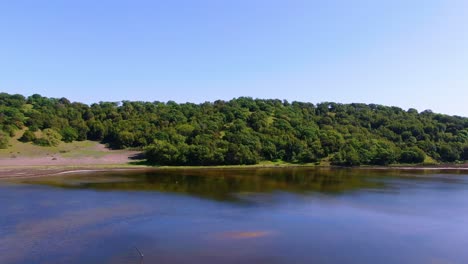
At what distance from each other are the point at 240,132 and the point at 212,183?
39.9m

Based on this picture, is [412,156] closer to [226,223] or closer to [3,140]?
[226,223]

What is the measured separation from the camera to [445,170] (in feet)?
284

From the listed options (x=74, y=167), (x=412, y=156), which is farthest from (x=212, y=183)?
(x=412, y=156)

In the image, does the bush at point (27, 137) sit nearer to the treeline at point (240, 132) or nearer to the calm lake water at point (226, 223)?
the treeline at point (240, 132)

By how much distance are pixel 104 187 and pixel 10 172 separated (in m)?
21.3

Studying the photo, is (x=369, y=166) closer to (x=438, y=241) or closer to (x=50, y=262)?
(x=438, y=241)

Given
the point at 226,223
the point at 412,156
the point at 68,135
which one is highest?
the point at 68,135

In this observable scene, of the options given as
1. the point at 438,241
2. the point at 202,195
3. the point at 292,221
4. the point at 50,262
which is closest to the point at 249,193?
the point at 202,195

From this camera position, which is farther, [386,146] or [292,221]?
[386,146]

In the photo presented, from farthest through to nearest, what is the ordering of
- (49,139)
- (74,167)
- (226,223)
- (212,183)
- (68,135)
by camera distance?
(68,135), (49,139), (74,167), (212,183), (226,223)

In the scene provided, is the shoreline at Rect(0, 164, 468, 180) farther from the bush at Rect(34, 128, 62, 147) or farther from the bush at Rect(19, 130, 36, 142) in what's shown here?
the bush at Rect(19, 130, 36, 142)

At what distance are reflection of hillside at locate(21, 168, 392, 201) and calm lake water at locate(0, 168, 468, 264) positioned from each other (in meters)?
0.28

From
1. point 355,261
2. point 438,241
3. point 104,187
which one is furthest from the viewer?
point 104,187

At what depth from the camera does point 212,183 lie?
181ft
